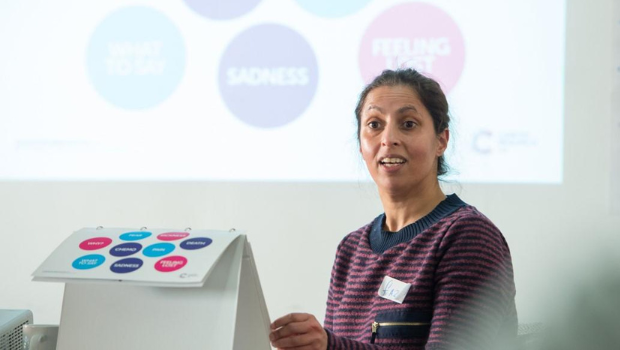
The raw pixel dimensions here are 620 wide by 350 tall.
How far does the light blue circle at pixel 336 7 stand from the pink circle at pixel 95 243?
1.72 metres

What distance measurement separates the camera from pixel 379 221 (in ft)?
4.76

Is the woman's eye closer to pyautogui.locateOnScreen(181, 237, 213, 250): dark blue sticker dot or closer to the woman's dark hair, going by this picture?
the woman's dark hair

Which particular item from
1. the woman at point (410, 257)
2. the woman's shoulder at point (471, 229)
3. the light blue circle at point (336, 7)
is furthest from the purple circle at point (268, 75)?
the woman's shoulder at point (471, 229)

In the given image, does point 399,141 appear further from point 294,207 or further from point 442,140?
point 294,207

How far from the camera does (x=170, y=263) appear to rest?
97 centimetres

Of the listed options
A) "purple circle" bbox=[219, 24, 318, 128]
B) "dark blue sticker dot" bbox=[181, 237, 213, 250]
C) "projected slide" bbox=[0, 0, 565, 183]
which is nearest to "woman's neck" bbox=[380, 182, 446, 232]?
"dark blue sticker dot" bbox=[181, 237, 213, 250]

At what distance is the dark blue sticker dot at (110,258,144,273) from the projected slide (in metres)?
1.58

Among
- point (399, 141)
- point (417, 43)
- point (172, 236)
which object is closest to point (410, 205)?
point (399, 141)

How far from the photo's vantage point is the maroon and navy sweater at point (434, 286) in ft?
3.71

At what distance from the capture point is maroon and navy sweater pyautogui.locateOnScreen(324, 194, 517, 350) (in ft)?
3.71

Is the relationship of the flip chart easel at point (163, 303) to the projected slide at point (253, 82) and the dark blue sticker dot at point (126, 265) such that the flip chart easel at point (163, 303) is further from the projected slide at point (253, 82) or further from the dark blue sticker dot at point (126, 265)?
the projected slide at point (253, 82)

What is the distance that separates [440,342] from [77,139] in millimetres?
1964

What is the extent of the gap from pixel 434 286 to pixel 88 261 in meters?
0.60

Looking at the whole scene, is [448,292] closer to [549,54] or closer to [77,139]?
[549,54]
